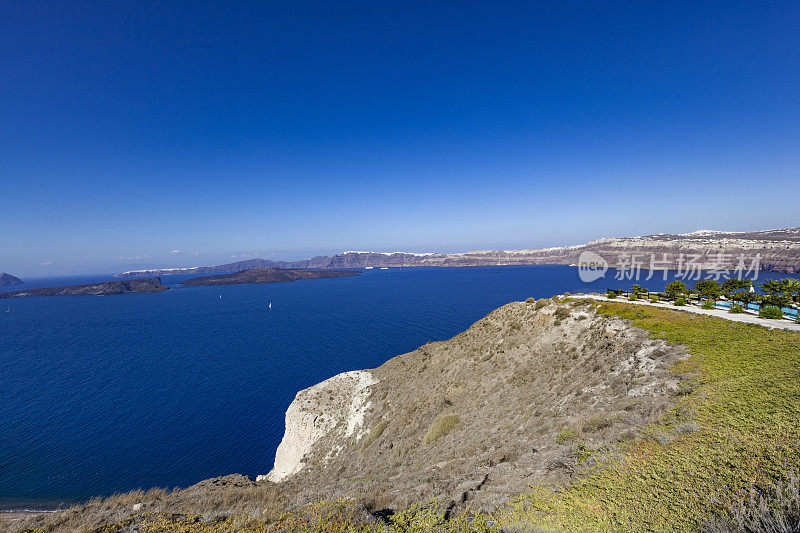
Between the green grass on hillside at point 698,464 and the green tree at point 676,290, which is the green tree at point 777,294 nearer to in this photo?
the green tree at point 676,290

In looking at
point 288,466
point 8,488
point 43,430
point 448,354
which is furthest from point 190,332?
point 448,354

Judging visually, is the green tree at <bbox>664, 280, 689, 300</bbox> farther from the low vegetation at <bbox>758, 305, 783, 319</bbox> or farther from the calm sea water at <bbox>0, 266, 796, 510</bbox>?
the calm sea water at <bbox>0, 266, 796, 510</bbox>

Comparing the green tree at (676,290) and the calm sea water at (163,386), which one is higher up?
the green tree at (676,290)

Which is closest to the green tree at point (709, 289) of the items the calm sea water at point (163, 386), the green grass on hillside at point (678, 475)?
the green grass on hillside at point (678, 475)

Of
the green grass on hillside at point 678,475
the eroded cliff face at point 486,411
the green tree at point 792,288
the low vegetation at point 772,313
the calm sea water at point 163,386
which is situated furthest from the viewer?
the calm sea water at point 163,386

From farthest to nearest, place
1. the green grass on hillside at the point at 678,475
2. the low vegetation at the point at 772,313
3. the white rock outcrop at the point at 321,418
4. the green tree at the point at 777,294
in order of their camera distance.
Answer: the white rock outcrop at the point at 321,418, the green tree at the point at 777,294, the low vegetation at the point at 772,313, the green grass on hillside at the point at 678,475

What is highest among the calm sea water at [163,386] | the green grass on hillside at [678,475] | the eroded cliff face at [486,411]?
the green grass on hillside at [678,475]

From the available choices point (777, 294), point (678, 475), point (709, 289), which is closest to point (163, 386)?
point (678, 475)

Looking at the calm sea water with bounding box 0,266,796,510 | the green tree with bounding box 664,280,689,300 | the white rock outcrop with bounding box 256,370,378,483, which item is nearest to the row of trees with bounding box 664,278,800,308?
the green tree with bounding box 664,280,689,300
